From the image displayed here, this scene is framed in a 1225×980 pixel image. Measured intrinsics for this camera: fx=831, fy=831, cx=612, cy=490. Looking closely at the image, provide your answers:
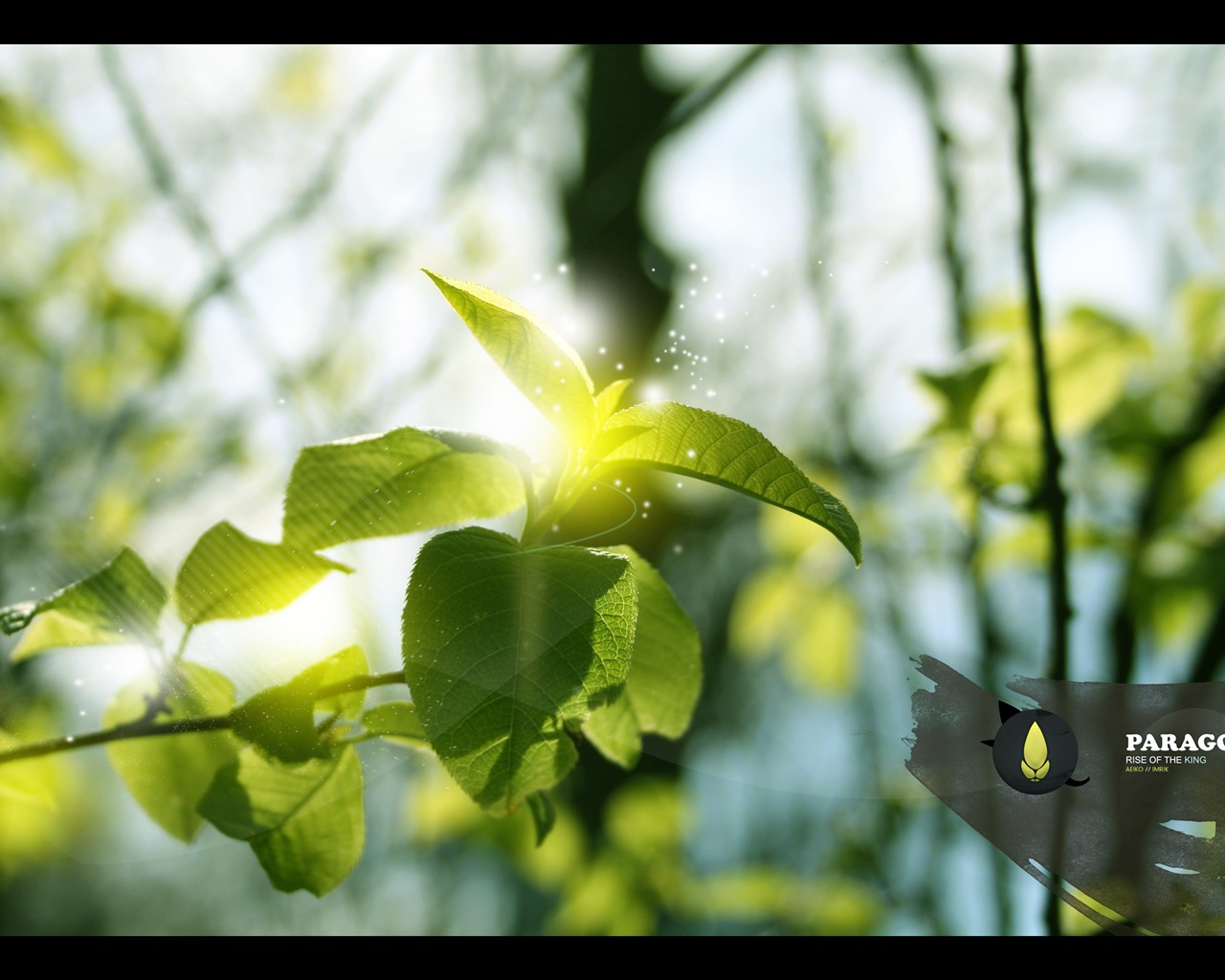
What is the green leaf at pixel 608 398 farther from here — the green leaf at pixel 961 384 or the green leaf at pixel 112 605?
the green leaf at pixel 961 384

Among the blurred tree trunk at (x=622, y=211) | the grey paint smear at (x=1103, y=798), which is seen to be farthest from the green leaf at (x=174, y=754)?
the blurred tree trunk at (x=622, y=211)

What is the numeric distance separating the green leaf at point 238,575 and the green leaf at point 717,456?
114mm

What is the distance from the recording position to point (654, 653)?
0.38 m

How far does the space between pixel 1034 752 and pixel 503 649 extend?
1.59 ft

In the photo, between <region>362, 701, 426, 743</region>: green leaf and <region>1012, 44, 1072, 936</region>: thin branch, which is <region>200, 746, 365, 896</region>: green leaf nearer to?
<region>362, 701, 426, 743</region>: green leaf

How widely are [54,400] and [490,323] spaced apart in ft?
4.78

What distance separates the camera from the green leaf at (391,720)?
1.12 ft

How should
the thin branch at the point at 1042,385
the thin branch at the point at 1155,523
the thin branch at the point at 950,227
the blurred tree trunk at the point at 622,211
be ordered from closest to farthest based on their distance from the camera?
the thin branch at the point at 1042,385 → the thin branch at the point at 1155,523 → the thin branch at the point at 950,227 → the blurred tree trunk at the point at 622,211

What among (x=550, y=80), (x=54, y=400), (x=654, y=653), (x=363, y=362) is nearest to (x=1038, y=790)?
(x=654, y=653)

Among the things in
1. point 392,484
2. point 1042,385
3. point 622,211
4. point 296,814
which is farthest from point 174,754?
point 622,211

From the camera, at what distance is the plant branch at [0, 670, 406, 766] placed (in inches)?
12.2

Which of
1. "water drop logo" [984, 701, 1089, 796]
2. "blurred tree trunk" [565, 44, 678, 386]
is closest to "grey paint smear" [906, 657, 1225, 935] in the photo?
"water drop logo" [984, 701, 1089, 796]

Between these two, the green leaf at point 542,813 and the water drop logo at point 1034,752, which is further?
the water drop logo at point 1034,752

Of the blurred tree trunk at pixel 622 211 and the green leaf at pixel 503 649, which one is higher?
the blurred tree trunk at pixel 622 211
